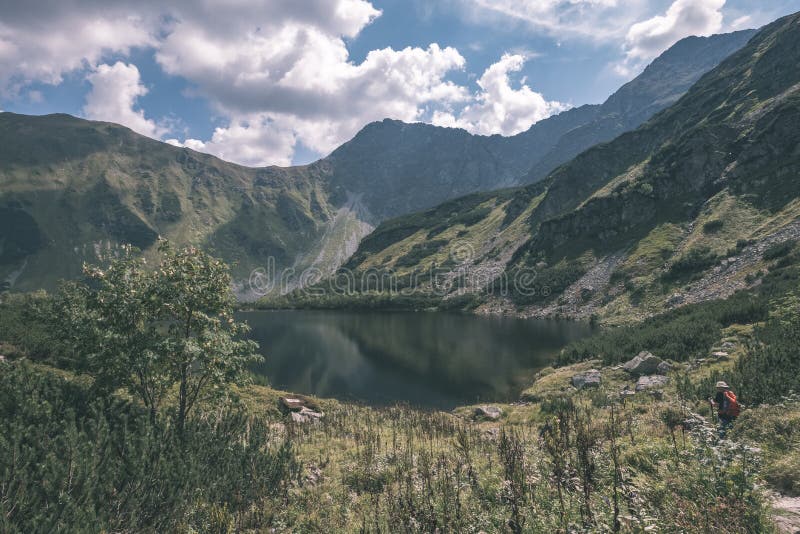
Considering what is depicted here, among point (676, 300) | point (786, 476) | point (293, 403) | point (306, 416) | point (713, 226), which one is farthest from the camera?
point (713, 226)

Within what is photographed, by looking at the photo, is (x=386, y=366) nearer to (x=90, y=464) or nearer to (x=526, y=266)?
(x=90, y=464)

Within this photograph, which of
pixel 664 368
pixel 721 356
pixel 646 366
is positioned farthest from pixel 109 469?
pixel 721 356

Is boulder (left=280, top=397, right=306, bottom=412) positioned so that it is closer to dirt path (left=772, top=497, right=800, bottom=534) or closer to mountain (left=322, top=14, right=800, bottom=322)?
dirt path (left=772, top=497, right=800, bottom=534)

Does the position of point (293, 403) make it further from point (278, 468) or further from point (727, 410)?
point (727, 410)

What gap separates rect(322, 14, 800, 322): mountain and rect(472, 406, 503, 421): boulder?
50.4 metres

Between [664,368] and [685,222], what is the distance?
11121 centimetres

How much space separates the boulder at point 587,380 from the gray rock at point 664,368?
16.1 feet

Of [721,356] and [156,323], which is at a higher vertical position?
[156,323]

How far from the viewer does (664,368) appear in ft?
102

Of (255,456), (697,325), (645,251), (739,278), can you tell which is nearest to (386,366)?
(697,325)

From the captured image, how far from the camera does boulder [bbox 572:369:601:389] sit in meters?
34.3

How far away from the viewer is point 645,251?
369 ft

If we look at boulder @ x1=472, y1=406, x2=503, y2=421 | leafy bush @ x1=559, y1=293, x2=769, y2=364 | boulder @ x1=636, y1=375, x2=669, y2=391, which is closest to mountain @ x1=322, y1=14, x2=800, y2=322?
leafy bush @ x1=559, y1=293, x2=769, y2=364

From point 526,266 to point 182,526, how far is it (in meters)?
167
